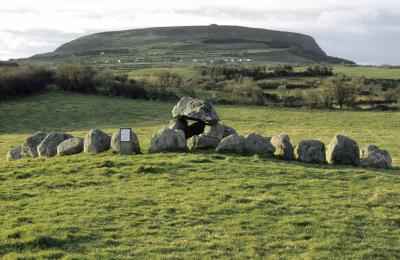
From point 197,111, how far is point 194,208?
12777 mm

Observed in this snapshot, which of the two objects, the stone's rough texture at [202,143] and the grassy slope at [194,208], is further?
the stone's rough texture at [202,143]

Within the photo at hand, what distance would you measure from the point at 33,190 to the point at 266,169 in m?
9.15

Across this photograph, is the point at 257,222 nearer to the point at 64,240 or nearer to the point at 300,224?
the point at 300,224

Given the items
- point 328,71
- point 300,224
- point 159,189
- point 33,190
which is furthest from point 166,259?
point 328,71

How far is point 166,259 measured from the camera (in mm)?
11727

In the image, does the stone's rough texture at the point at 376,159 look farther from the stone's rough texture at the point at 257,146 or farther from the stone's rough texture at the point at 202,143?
the stone's rough texture at the point at 202,143

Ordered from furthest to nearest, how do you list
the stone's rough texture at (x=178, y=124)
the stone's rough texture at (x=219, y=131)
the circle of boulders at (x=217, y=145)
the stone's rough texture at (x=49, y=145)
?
the stone's rough texture at (x=178, y=124), the stone's rough texture at (x=219, y=131), the stone's rough texture at (x=49, y=145), the circle of boulders at (x=217, y=145)

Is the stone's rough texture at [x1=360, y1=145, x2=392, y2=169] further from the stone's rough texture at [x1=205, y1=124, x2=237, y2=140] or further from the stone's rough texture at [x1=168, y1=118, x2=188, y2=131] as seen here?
the stone's rough texture at [x1=168, y1=118, x2=188, y2=131]

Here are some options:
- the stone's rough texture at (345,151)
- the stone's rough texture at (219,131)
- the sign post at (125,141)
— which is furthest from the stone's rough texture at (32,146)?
the stone's rough texture at (345,151)

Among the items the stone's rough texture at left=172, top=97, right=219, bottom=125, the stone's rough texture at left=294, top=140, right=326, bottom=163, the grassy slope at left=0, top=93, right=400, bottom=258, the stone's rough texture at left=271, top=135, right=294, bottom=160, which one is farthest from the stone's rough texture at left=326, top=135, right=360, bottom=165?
the stone's rough texture at left=172, top=97, right=219, bottom=125

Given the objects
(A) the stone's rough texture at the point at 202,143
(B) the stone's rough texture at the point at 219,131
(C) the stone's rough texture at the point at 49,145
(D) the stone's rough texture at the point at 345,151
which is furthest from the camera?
(B) the stone's rough texture at the point at 219,131

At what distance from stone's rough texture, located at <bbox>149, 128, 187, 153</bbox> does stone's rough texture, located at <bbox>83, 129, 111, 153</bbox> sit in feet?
7.56

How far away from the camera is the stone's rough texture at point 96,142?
25562 mm

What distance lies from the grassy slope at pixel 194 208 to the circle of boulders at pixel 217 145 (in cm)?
119
